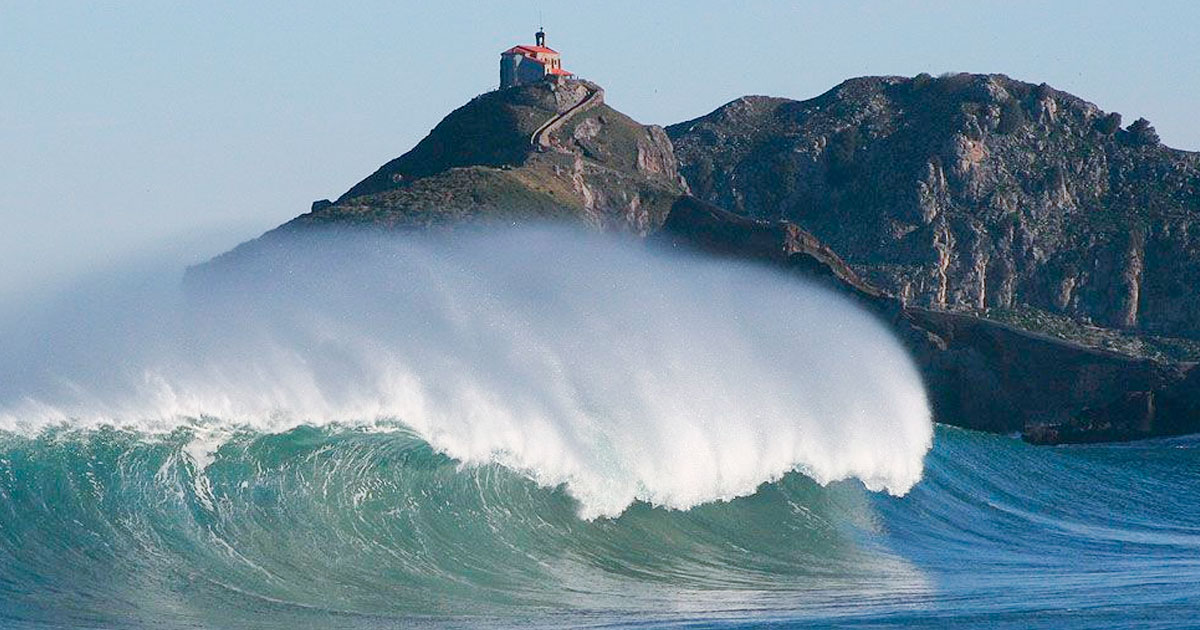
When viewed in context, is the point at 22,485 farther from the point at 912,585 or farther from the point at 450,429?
the point at 912,585

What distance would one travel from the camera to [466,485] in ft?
98.0

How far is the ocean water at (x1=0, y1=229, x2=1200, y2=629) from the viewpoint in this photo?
25.4m

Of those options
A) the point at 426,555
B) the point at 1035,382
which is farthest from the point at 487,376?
the point at 1035,382

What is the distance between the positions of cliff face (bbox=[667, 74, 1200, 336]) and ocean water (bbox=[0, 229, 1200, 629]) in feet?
252

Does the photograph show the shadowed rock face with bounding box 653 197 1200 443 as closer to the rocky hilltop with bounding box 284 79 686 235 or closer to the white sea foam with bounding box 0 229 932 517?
the rocky hilltop with bounding box 284 79 686 235

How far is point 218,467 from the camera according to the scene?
28078mm

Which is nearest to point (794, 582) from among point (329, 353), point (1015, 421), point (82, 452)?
point (329, 353)

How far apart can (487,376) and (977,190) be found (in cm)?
9377

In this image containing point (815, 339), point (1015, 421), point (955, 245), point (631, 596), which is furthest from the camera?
point (955, 245)

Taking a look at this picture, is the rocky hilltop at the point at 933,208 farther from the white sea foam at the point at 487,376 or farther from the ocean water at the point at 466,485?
the ocean water at the point at 466,485

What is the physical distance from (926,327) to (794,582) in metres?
56.4

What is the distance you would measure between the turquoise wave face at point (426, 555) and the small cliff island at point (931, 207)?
47.7 m

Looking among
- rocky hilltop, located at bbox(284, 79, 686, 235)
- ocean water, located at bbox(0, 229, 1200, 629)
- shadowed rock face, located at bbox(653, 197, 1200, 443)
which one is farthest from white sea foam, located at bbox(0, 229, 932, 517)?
rocky hilltop, located at bbox(284, 79, 686, 235)

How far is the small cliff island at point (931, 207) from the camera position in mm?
82875
